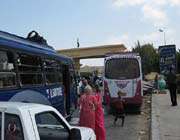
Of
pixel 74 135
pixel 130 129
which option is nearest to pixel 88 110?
pixel 130 129

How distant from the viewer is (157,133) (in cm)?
1527

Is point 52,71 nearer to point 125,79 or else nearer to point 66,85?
point 66,85

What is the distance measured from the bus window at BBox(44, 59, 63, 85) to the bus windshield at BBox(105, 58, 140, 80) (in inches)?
282

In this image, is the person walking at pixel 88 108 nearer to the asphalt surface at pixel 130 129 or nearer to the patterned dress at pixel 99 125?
the patterned dress at pixel 99 125

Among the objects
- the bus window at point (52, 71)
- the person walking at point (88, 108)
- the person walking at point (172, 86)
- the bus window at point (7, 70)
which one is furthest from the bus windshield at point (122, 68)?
the bus window at point (7, 70)

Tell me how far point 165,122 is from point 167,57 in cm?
1325

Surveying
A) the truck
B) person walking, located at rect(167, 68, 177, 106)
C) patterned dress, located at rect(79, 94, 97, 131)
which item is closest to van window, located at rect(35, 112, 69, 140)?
the truck

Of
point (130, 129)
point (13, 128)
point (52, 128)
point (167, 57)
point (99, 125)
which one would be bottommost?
point (130, 129)

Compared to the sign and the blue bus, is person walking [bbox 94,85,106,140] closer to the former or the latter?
the blue bus

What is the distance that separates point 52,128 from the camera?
7375mm

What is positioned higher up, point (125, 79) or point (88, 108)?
point (125, 79)

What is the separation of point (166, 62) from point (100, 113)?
1915cm

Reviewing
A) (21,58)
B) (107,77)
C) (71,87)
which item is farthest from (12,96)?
(107,77)

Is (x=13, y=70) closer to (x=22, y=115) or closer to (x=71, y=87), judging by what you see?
(x=22, y=115)
